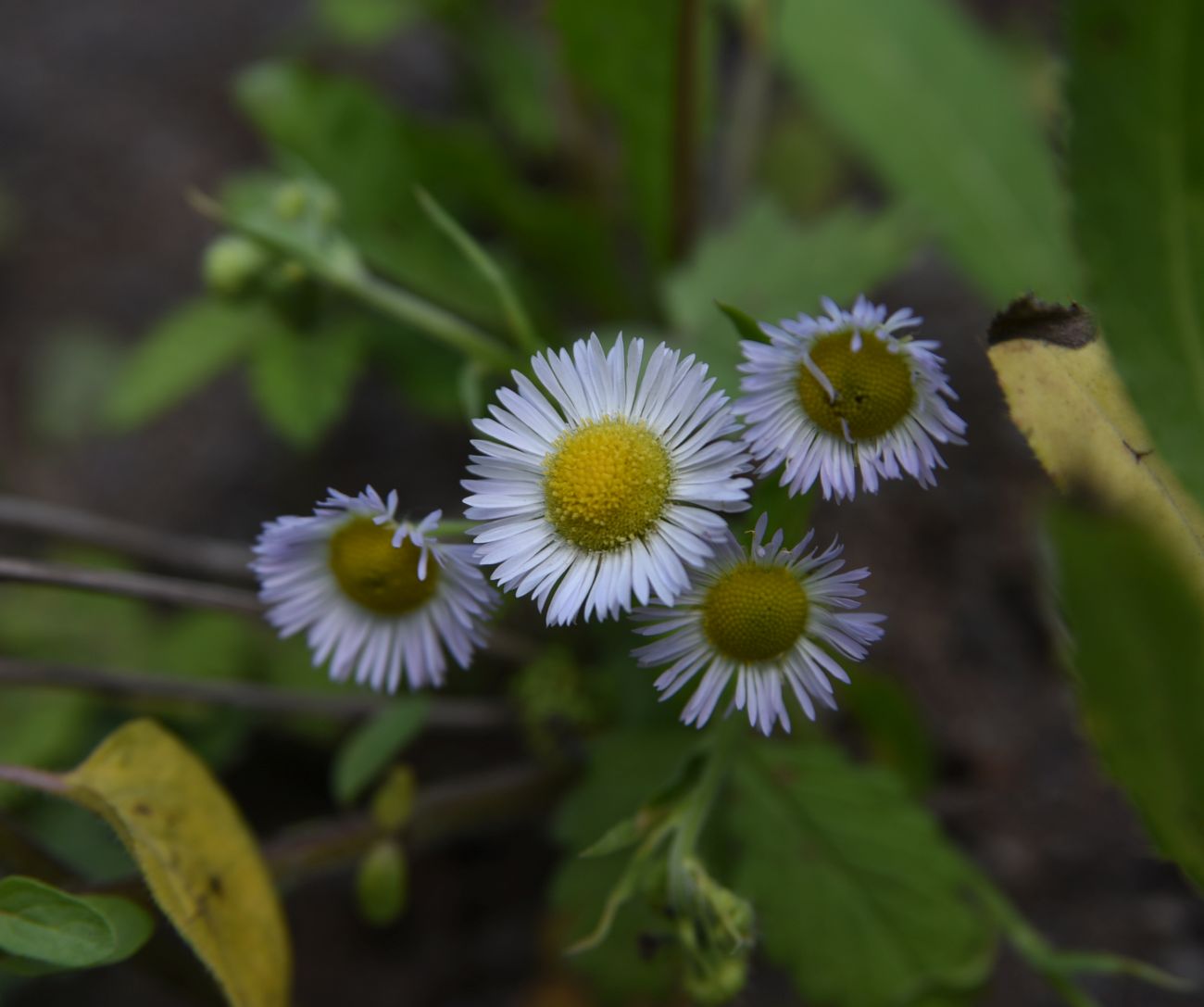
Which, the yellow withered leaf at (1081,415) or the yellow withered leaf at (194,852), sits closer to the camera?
the yellow withered leaf at (1081,415)

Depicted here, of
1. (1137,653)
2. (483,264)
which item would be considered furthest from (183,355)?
(1137,653)

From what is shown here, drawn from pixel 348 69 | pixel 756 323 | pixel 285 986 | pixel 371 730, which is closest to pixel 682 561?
pixel 756 323


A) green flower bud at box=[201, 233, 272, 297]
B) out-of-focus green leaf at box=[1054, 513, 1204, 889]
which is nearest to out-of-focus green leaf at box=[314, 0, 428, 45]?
green flower bud at box=[201, 233, 272, 297]

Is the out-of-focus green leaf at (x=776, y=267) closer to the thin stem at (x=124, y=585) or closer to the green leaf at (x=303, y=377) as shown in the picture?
the green leaf at (x=303, y=377)

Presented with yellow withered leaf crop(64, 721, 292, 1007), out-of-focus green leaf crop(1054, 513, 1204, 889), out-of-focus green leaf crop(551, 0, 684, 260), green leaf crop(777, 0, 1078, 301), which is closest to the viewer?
out-of-focus green leaf crop(1054, 513, 1204, 889)

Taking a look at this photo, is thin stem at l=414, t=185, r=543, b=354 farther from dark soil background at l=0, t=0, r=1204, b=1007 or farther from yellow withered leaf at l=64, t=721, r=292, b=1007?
dark soil background at l=0, t=0, r=1204, b=1007

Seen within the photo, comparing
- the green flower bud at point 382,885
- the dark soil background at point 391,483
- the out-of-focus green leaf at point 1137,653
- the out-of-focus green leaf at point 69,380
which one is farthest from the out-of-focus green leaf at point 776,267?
the out-of-focus green leaf at point 69,380

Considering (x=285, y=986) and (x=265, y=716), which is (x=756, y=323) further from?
(x=265, y=716)
